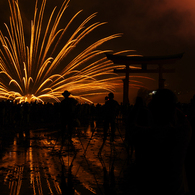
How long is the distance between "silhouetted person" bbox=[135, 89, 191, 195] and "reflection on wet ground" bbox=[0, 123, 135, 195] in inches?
130

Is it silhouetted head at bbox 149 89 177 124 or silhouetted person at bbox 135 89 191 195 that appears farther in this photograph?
silhouetted head at bbox 149 89 177 124

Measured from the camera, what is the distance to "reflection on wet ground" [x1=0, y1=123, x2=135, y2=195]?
5.75 m

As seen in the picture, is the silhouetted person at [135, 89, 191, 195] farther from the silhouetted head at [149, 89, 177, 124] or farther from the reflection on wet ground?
the reflection on wet ground

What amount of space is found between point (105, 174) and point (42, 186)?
65.3 inches

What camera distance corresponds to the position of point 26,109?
1891 centimetres

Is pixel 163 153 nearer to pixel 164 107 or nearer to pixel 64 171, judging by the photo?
pixel 164 107

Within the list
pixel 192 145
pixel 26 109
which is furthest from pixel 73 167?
pixel 26 109

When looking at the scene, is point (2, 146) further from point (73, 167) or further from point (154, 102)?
point (154, 102)

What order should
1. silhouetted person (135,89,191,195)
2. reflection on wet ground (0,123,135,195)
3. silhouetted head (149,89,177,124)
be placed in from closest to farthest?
silhouetted person (135,89,191,195), silhouetted head (149,89,177,124), reflection on wet ground (0,123,135,195)

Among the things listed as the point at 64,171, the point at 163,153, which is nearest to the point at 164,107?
the point at 163,153

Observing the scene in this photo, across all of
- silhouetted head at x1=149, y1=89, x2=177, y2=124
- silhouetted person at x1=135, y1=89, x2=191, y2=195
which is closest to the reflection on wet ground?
silhouetted person at x1=135, y1=89, x2=191, y2=195

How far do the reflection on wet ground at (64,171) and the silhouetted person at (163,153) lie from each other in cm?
329

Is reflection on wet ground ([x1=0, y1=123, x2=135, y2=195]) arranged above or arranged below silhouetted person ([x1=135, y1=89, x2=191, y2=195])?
below

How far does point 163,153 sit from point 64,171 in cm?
511
